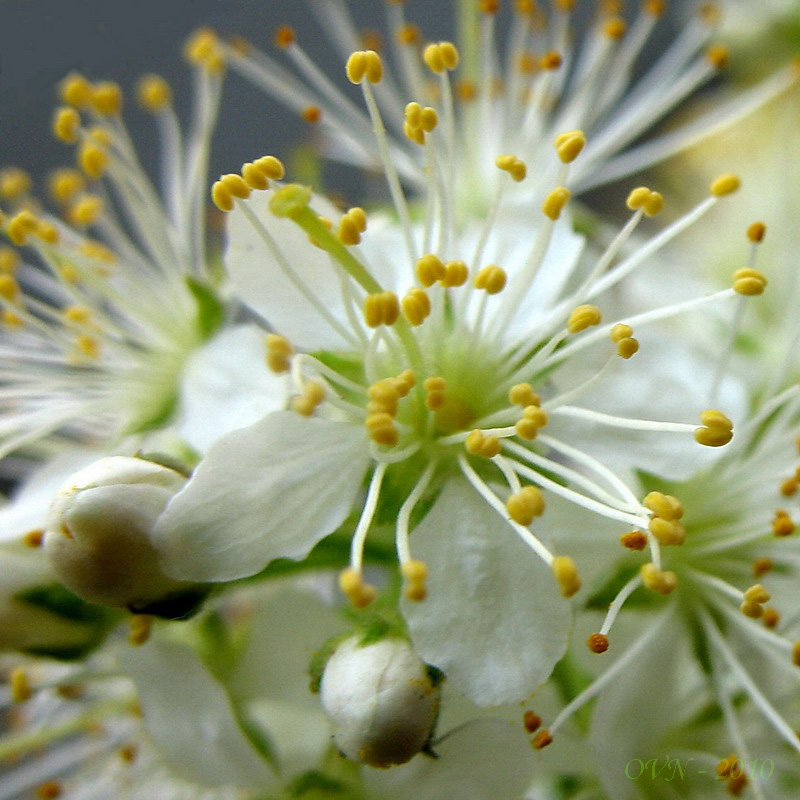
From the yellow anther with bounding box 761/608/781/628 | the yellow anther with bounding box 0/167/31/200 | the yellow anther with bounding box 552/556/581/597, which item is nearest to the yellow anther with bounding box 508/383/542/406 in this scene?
the yellow anther with bounding box 552/556/581/597

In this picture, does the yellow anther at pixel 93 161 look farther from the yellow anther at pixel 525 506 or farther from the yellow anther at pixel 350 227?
the yellow anther at pixel 525 506

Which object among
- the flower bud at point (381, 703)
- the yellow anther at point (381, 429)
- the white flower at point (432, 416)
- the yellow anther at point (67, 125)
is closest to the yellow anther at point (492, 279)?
the white flower at point (432, 416)

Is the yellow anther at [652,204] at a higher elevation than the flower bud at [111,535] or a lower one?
higher

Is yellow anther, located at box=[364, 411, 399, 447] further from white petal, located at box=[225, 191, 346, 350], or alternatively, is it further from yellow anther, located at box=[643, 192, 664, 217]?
yellow anther, located at box=[643, 192, 664, 217]

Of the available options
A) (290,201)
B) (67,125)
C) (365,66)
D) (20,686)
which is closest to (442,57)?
(365,66)

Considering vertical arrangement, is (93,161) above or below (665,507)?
above

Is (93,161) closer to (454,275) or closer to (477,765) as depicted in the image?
(454,275)

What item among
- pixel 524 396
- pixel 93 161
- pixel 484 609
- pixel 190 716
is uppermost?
pixel 93 161

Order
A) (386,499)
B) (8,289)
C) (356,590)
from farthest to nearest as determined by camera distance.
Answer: (8,289), (386,499), (356,590)
